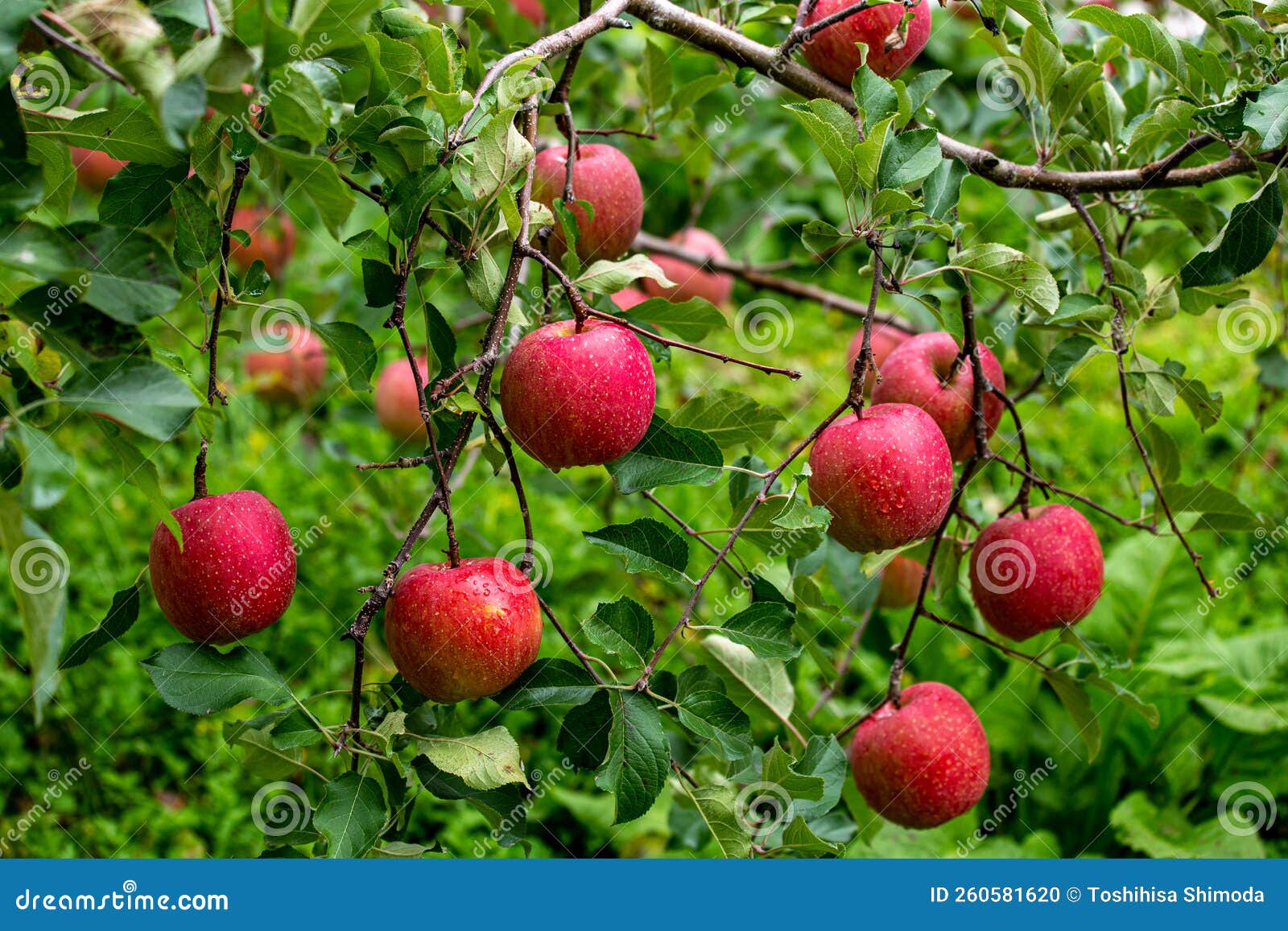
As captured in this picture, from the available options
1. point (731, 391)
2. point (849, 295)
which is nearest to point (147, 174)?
point (731, 391)

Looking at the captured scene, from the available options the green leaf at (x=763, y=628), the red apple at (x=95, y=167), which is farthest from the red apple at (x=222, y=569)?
the red apple at (x=95, y=167)

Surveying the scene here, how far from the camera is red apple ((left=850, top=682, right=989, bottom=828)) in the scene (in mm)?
1069

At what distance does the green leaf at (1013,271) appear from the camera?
2.91 feet

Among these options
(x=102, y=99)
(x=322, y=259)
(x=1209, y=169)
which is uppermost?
(x=1209, y=169)

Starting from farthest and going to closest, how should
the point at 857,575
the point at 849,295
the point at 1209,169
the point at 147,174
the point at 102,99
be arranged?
the point at 849,295 → the point at 102,99 → the point at 857,575 → the point at 1209,169 → the point at 147,174

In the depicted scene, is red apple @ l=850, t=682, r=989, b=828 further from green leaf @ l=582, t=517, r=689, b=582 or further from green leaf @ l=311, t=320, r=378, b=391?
green leaf @ l=311, t=320, r=378, b=391

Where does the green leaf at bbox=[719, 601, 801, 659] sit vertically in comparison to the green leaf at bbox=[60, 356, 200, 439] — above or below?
below

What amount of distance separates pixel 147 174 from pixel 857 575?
2.86 feet

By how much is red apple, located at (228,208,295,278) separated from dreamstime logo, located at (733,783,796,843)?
1442 millimetres

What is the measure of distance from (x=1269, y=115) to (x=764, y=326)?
1.71 m

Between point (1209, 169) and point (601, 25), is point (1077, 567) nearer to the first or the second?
point (1209, 169)

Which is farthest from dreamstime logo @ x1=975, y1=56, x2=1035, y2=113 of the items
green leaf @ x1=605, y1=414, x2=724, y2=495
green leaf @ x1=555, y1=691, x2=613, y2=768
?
green leaf @ x1=555, y1=691, x2=613, y2=768

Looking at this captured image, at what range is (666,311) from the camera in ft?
3.33
